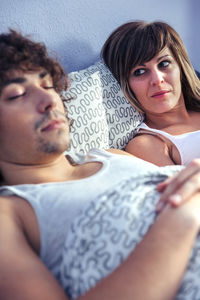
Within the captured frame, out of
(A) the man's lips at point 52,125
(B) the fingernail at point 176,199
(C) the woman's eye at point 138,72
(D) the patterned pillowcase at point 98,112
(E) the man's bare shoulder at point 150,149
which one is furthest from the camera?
(C) the woman's eye at point 138,72

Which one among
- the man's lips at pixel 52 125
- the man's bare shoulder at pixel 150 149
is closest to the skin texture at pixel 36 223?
the man's lips at pixel 52 125

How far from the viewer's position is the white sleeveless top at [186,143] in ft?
4.49

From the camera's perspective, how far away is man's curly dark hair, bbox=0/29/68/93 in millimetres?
888

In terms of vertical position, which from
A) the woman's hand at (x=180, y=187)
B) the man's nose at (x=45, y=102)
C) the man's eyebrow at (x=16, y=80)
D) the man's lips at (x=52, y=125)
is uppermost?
the man's eyebrow at (x=16, y=80)

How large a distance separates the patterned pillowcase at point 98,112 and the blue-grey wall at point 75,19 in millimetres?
116

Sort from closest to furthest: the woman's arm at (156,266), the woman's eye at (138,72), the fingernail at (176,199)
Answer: the woman's arm at (156,266) < the fingernail at (176,199) < the woman's eye at (138,72)

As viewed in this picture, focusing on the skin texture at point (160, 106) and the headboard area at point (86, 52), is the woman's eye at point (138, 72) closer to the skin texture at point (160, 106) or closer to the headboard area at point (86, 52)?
the skin texture at point (160, 106)

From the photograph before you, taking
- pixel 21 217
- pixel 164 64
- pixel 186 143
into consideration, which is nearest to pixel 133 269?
pixel 21 217

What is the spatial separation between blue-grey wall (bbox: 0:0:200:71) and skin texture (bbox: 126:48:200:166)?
266 millimetres

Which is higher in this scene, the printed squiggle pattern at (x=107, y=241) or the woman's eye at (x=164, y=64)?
the woman's eye at (x=164, y=64)

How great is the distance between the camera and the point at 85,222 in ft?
2.37

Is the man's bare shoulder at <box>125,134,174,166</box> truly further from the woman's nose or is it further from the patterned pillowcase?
the woman's nose

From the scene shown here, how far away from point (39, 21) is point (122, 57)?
375 mm

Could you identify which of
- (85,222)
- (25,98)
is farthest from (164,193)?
(25,98)
